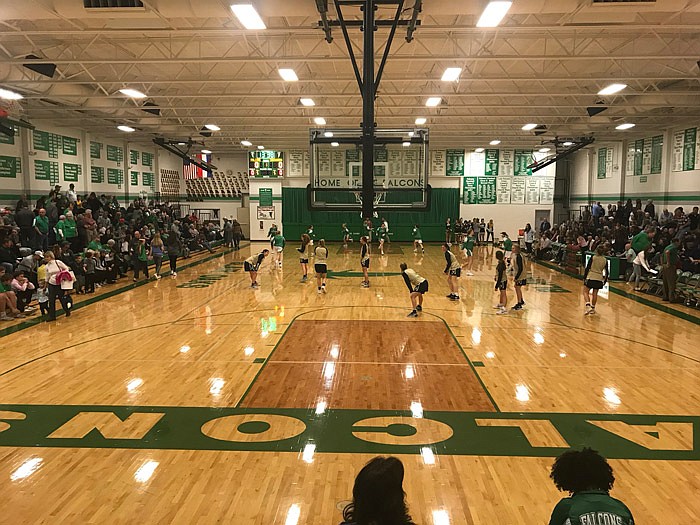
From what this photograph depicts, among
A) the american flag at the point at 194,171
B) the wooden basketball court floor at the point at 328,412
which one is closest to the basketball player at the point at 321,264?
the wooden basketball court floor at the point at 328,412

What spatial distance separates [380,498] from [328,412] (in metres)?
4.99

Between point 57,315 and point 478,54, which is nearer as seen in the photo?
point 57,315

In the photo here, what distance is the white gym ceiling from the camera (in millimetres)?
10969

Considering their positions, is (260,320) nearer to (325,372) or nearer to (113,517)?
(325,372)

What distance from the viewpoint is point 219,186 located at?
126 ft

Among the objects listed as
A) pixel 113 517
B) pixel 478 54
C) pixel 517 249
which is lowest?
pixel 113 517

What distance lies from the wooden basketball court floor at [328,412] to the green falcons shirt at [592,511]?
220 cm

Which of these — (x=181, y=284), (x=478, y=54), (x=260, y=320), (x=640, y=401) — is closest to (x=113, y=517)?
(x=640, y=401)

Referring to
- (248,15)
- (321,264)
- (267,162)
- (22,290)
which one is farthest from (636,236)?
(267,162)

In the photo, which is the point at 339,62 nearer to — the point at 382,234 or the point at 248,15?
the point at 248,15

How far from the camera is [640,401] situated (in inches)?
299

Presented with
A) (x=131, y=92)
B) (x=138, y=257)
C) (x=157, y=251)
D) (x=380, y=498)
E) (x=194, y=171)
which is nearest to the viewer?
(x=380, y=498)

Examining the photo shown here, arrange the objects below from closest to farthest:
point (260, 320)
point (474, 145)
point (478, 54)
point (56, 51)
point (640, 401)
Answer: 1. point (640, 401)
2. point (260, 320)
3. point (478, 54)
4. point (56, 51)
5. point (474, 145)

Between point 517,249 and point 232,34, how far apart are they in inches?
332
